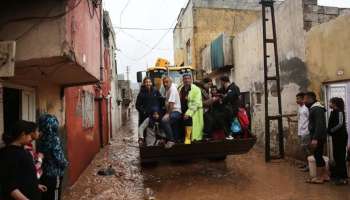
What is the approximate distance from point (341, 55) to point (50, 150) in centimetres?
671

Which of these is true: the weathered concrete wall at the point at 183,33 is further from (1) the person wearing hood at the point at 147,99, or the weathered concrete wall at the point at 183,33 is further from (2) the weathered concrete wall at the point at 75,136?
(1) the person wearing hood at the point at 147,99

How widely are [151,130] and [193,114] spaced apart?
3.37ft

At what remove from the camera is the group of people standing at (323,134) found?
7.01 meters

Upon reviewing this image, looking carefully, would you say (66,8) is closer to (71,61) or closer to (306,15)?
(71,61)

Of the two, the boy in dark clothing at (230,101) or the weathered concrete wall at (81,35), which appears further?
the boy in dark clothing at (230,101)

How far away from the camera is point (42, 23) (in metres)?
4.15

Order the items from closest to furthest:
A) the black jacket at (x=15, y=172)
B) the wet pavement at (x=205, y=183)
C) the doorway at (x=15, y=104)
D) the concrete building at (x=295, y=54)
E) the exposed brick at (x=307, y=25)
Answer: the black jacket at (x=15, y=172) < the doorway at (x=15, y=104) < the wet pavement at (x=205, y=183) < the concrete building at (x=295, y=54) < the exposed brick at (x=307, y=25)

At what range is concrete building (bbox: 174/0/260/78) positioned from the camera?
2055 centimetres

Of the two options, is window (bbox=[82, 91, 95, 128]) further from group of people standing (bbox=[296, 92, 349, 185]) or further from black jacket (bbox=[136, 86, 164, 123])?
group of people standing (bbox=[296, 92, 349, 185])

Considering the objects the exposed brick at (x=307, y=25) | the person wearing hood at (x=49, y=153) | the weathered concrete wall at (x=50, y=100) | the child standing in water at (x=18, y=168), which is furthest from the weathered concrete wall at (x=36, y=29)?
the exposed brick at (x=307, y=25)

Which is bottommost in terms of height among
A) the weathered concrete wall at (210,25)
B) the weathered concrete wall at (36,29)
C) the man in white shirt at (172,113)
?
the man in white shirt at (172,113)

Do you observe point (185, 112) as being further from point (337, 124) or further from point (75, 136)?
point (337, 124)

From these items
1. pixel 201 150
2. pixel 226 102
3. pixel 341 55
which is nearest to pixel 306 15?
pixel 341 55

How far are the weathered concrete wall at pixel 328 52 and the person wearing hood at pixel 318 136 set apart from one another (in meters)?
1.20
